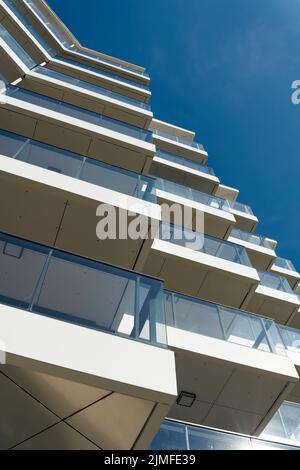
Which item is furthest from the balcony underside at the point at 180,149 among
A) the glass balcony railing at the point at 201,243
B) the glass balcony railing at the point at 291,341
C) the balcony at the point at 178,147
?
the glass balcony railing at the point at 291,341

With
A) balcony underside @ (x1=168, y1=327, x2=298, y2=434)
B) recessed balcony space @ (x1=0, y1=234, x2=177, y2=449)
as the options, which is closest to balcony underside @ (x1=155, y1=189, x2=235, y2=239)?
balcony underside @ (x1=168, y1=327, x2=298, y2=434)

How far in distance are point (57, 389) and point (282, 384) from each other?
18.3 ft

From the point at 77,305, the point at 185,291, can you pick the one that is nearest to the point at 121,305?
the point at 77,305

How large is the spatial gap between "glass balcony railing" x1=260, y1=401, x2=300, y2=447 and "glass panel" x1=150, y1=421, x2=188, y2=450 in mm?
3402

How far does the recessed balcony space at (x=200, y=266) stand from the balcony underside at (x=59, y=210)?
1779 millimetres

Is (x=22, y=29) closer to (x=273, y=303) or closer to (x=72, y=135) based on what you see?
(x=72, y=135)

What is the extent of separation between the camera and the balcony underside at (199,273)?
10.8m

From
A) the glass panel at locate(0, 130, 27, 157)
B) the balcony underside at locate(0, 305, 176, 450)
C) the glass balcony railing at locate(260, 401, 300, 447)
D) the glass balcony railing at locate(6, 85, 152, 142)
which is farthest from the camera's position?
the glass balcony railing at locate(6, 85, 152, 142)

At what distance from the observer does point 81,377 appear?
4348 millimetres

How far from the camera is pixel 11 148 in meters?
8.84

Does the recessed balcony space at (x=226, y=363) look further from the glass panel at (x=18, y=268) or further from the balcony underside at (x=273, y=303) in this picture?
the balcony underside at (x=273, y=303)

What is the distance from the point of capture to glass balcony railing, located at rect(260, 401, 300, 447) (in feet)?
30.0

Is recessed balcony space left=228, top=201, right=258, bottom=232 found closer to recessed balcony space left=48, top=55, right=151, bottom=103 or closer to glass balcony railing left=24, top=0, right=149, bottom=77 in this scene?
recessed balcony space left=48, top=55, right=151, bottom=103
